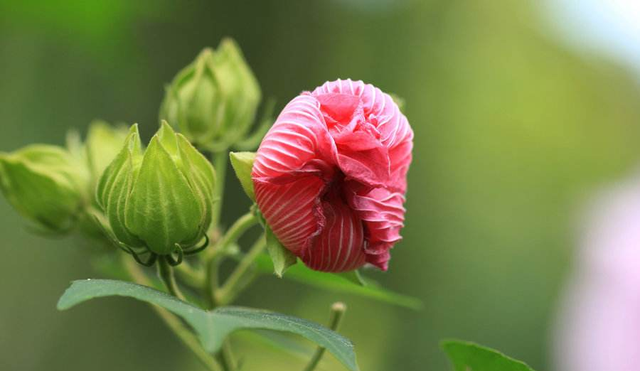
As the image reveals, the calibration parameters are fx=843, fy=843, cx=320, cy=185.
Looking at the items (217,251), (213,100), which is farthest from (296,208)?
(213,100)

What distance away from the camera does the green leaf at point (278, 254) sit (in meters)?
0.99

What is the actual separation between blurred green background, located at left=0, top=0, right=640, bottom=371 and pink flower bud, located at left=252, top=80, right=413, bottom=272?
2.04 feet

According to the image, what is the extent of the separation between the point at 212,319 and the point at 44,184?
25.8 inches

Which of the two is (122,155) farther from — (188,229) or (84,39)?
(84,39)

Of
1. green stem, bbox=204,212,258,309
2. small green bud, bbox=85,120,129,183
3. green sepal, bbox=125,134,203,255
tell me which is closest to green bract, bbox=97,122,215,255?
green sepal, bbox=125,134,203,255

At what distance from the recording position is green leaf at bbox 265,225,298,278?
0.99 m

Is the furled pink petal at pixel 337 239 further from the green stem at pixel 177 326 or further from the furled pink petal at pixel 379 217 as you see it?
the green stem at pixel 177 326

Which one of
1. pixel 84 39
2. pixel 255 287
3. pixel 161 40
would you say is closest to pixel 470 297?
pixel 255 287

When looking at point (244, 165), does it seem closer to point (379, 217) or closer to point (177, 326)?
point (379, 217)

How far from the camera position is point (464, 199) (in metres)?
9.24

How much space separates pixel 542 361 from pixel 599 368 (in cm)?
477

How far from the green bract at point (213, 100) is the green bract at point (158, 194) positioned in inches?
12.6

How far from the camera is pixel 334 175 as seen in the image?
96 centimetres

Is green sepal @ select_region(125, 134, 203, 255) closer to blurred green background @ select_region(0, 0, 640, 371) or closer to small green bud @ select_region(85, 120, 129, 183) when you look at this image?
small green bud @ select_region(85, 120, 129, 183)
